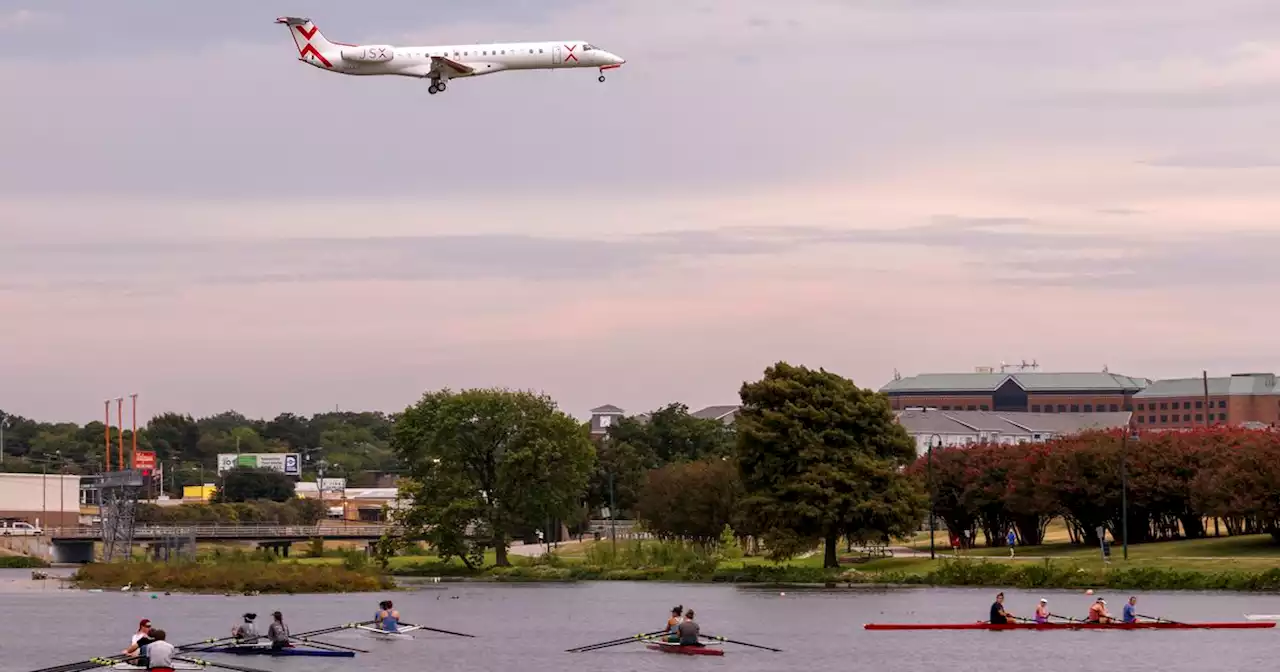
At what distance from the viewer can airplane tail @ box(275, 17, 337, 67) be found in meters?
90.4

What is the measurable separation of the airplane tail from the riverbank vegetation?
38.6m

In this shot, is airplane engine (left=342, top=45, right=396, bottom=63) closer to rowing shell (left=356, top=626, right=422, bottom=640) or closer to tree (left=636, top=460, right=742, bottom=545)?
rowing shell (left=356, top=626, right=422, bottom=640)

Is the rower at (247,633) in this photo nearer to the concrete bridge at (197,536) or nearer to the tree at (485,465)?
the tree at (485,465)

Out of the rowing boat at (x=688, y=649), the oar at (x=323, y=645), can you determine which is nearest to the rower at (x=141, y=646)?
the oar at (x=323, y=645)

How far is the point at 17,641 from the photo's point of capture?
3127 inches

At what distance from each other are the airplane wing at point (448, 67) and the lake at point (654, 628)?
83.2ft

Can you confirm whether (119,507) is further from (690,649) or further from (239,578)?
(690,649)

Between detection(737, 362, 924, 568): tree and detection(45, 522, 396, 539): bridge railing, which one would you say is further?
detection(45, 522, 396, 539): bridge railing

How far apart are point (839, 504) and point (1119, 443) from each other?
73.5 feet

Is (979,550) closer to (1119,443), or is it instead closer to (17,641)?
(1119,443)

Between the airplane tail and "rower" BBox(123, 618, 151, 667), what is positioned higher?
the airplane tail

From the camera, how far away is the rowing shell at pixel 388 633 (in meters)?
76.1

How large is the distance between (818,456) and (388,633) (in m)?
41.4

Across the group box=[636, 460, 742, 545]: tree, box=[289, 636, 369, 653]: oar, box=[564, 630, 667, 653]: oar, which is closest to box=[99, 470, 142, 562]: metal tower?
box=[636, 460, 742, 545]: tree
